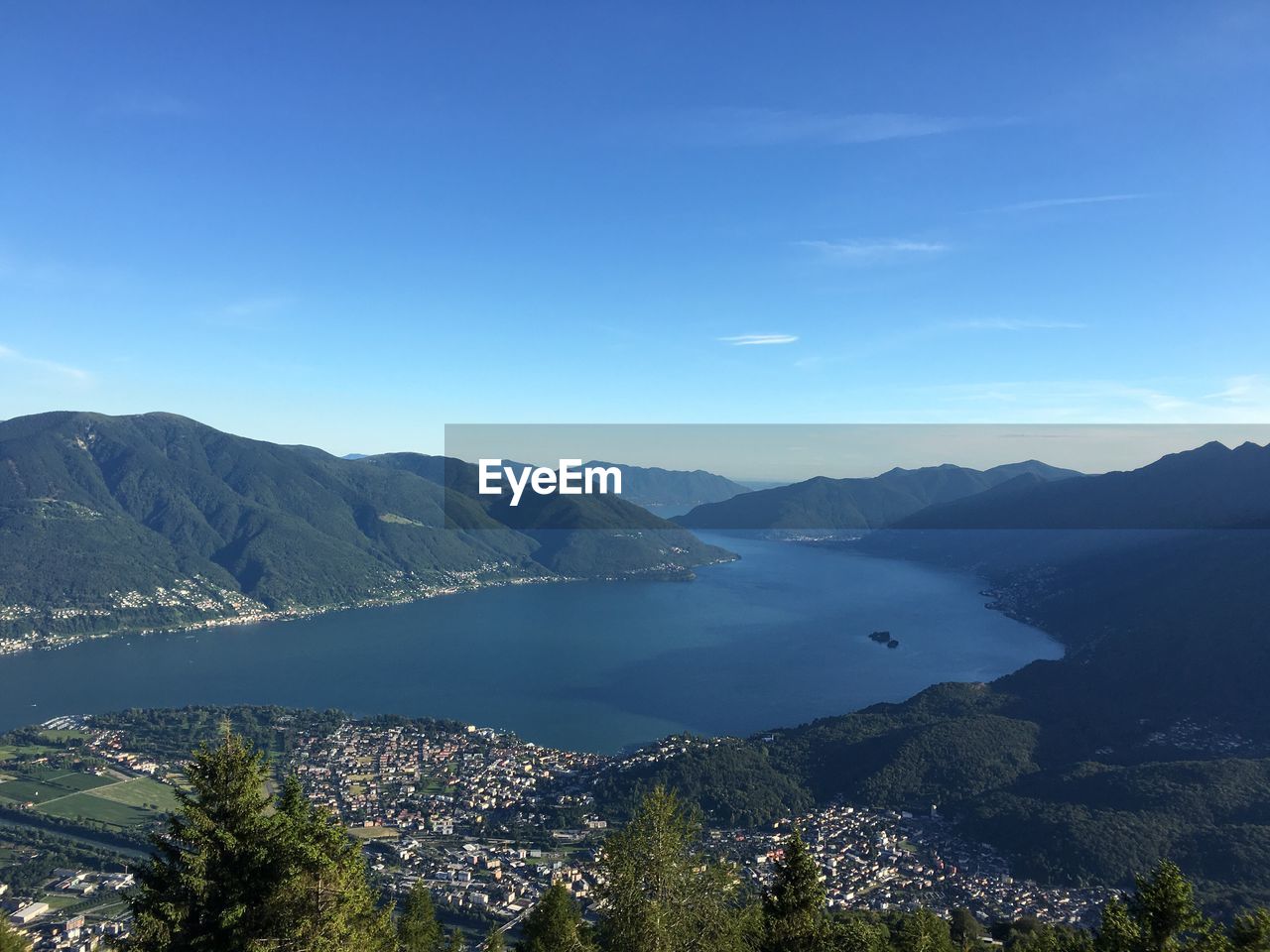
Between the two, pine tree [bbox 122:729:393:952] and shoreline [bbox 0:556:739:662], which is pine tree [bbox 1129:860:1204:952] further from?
shoreline [bbox 0:556:739:662]

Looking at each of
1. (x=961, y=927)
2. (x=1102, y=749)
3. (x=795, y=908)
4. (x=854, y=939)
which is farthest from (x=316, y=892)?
(x=1102, y=749)

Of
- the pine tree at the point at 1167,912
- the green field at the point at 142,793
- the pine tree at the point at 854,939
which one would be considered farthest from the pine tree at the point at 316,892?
the green field at the point at 142,793

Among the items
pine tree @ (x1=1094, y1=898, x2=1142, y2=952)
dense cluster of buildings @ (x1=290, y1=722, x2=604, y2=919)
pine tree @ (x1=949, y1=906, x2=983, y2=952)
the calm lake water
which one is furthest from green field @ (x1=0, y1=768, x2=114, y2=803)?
pine tree @ (x1=1094, y1=898, x2=1142, y2=952)

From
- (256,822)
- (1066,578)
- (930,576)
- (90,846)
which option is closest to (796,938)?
(256,822)

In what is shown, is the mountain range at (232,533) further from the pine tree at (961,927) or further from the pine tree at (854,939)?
the pine tree at (854,939)

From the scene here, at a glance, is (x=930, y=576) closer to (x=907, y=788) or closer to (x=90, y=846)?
(x=907, y=788)
